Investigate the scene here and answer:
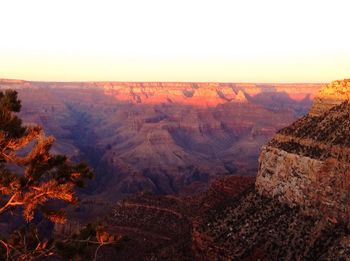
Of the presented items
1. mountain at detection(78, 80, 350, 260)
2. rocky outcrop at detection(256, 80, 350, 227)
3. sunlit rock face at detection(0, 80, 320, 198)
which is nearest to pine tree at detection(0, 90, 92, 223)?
mountain at detection(78, 80, 350, 260)

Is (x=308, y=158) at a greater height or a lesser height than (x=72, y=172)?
lesser

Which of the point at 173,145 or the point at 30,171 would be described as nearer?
the point at 30,171

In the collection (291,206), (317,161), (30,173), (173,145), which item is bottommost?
(173,145)

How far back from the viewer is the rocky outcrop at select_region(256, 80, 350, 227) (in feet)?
88.3

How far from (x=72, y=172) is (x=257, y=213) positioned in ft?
61.2

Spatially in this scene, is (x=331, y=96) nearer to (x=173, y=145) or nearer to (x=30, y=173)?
(x=30, y=173)

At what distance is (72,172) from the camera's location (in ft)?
50.8

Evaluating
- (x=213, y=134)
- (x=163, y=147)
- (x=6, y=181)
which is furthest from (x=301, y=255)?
(x=213, y=134)

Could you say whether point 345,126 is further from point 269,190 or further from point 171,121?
point 171,121

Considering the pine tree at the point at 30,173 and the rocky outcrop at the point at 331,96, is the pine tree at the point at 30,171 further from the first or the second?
the rocky outcrop at the point at 331,96

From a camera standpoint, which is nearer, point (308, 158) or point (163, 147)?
point (308, 158)

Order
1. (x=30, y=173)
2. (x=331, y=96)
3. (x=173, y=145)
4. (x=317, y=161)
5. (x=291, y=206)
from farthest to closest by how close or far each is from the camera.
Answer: (x=173, y=145), (x=331, y=96), (x=291, y=206), (x=317, y=161), (x=30, y=173)

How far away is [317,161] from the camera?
27922 mm

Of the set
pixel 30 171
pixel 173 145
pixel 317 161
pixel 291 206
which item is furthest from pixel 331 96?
pixel 173 145
